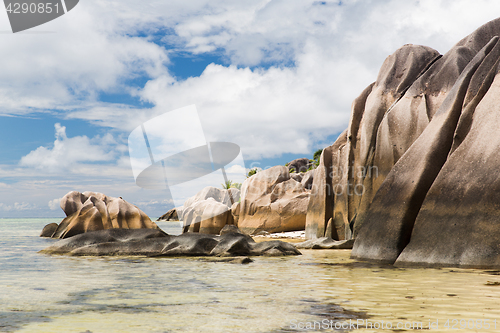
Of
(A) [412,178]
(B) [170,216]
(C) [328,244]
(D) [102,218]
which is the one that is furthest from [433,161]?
(B) [170,216]

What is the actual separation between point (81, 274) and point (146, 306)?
3.41m

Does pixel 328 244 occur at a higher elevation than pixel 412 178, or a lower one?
lower

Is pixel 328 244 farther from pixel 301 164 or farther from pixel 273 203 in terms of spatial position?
pixel 301 164

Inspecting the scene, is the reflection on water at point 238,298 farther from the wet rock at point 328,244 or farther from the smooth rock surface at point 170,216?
the smooth rock surface at point 170,216

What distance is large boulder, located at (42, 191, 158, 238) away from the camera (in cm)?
1988

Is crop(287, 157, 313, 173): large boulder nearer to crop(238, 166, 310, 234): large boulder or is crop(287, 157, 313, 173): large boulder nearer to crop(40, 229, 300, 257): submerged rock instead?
crop(238, 166, 310, 234): large boulder

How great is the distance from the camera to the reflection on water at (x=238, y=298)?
144 inches

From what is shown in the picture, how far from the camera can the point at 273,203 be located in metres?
22.8

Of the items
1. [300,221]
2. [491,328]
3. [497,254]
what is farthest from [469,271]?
[300,221]

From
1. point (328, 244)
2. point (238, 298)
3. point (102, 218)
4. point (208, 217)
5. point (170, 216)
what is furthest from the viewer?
point (170, 216)

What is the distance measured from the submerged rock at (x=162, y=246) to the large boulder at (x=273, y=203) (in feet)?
36.1

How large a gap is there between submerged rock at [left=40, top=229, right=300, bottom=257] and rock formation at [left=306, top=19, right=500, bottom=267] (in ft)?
8.85

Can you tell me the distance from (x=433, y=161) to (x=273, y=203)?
14415 millimetres

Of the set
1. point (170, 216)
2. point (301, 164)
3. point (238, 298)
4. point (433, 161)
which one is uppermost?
point (301, 164)
